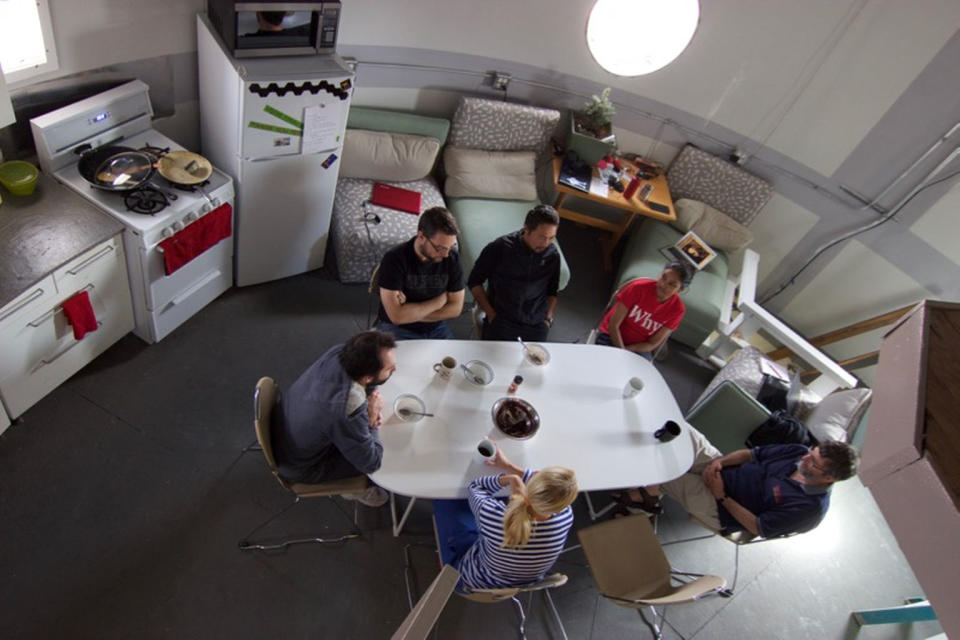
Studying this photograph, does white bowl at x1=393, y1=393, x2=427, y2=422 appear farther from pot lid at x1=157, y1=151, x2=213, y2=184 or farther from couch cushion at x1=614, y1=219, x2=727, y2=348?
couch cushion at x1=614, y1=219, x2=727, y2=348

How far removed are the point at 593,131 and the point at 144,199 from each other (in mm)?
3226

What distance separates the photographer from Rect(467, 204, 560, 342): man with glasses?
3.24 metres

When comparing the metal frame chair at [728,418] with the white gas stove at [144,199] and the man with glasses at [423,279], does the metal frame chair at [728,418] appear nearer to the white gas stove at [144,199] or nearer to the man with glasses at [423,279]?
the man with glasses at [423,279]

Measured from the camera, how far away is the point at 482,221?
4.18 metres

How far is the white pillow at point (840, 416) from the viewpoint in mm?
3162

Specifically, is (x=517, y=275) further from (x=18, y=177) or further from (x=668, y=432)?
(x=18, y=177)

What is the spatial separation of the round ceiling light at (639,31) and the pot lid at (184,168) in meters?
2.41

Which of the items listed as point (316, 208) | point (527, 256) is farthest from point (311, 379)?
point (316, 208)

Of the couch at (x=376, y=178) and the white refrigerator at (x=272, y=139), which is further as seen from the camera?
the couch at (x=376, y=178)

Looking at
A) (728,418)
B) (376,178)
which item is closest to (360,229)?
(376,178)

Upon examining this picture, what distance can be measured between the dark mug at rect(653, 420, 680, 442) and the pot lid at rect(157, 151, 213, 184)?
2746mm

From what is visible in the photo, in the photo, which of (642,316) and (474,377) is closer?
(474,377)

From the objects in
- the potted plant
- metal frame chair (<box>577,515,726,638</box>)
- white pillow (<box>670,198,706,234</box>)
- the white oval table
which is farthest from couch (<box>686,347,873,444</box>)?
the potted plant

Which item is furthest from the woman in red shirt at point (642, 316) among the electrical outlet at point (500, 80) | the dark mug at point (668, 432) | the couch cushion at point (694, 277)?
the electrical outlet at point (500, 80)
